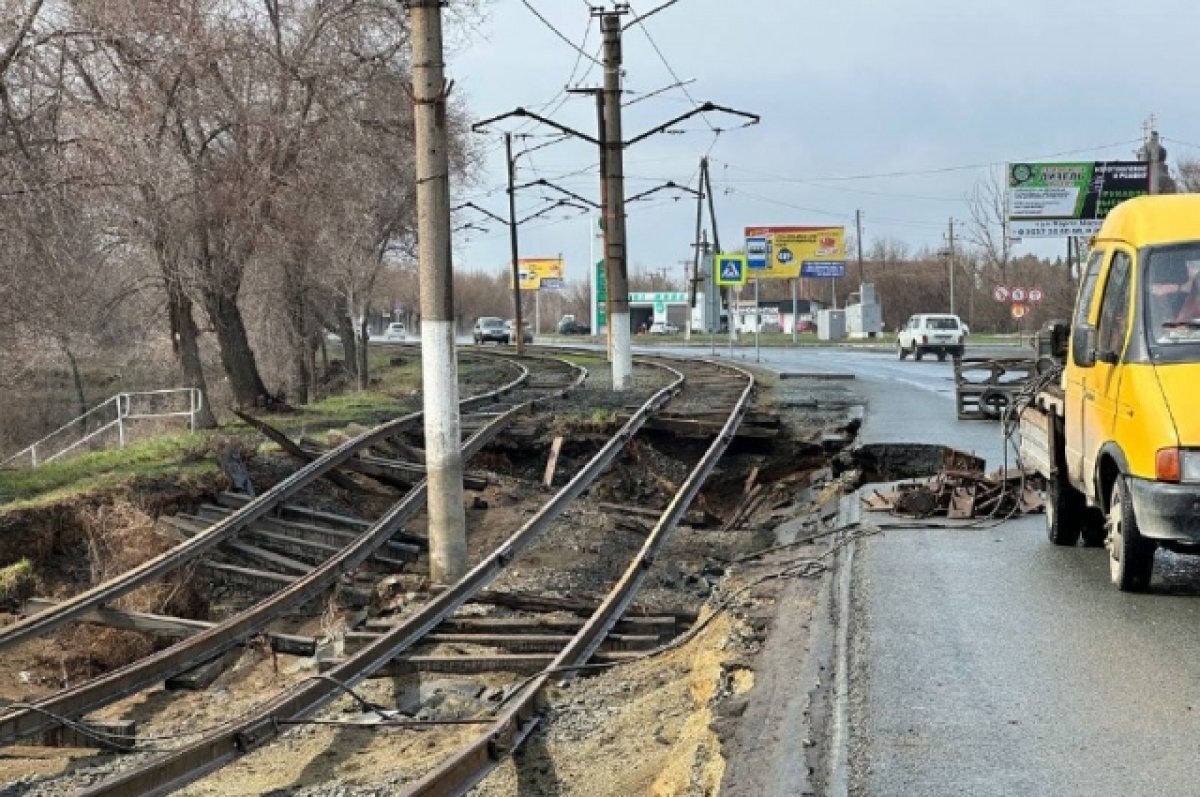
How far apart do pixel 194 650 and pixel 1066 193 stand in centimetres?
4919

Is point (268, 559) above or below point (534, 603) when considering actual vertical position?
above

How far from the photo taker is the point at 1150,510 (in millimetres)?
7316

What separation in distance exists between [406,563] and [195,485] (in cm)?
305

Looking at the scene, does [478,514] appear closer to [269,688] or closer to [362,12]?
[269,688]

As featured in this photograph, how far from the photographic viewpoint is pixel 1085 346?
8.27 meters

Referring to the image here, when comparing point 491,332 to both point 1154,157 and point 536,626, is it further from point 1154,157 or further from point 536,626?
point 536,626

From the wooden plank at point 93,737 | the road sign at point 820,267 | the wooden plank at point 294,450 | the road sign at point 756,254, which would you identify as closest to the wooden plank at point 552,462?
the wooden plank at point 294,450

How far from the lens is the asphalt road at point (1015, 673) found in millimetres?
5113

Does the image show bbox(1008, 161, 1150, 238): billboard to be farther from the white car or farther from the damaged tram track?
the damaged tram track

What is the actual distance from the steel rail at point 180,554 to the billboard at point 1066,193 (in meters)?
41.3

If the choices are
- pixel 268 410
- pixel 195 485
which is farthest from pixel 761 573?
pixel 268 410

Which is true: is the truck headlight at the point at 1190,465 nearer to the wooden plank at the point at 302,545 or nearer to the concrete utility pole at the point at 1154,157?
the wooden plank at the point at 302,545

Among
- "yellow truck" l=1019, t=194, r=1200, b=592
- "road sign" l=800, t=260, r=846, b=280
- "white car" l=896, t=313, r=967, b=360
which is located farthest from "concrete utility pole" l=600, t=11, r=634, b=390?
"road sign" l=800, t=260, r=846, b=280

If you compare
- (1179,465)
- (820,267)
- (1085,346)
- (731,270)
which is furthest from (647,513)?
(820,267)
